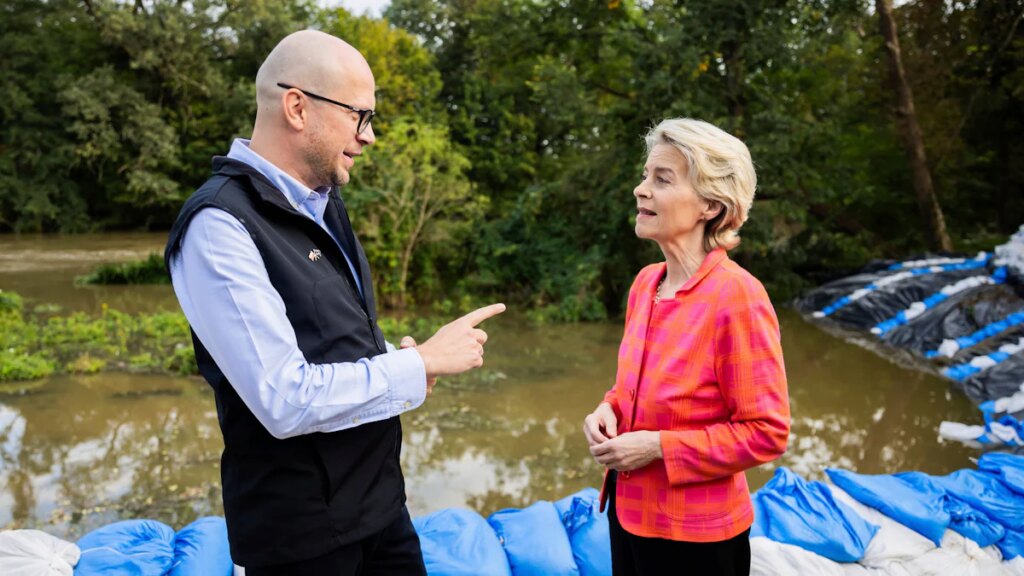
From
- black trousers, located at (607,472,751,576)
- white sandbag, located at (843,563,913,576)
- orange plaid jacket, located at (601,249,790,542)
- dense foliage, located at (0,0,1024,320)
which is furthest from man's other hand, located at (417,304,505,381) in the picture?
dense foliage, located at (0,0,1024,320)

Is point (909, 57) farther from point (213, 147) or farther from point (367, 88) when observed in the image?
point (213, 147)

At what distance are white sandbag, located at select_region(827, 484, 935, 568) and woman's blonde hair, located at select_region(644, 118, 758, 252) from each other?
61.5 inches

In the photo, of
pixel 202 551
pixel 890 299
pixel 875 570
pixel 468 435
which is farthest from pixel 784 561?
pixel 890 299

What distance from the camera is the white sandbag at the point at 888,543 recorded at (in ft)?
8.85

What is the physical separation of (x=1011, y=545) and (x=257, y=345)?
285 cm

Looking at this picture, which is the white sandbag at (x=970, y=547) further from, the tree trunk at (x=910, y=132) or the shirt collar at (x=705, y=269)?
the tree trunk at (x=910, y=132)

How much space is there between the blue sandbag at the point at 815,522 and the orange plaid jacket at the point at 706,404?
1.08m

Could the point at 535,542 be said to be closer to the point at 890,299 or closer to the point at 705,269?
the point at 705,269

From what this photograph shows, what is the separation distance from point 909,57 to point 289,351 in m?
12.4

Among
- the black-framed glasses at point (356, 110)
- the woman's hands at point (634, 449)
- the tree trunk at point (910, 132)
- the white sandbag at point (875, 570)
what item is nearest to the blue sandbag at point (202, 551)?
the woman's hands at point (634, 449)

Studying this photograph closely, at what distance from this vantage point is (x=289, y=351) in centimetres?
125

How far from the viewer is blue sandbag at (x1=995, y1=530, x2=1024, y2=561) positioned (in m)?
2.79

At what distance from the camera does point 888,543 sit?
272 centimetres

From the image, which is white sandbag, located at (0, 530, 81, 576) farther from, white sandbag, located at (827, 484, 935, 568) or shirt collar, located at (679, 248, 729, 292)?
white sandbag, located at (827, 484, 935, 568)
